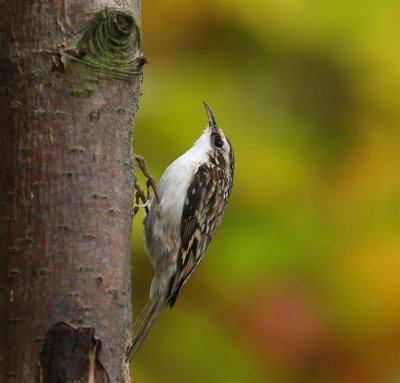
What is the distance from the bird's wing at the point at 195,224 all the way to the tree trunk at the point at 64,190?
7.14 ft

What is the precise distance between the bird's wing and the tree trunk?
2176 mm

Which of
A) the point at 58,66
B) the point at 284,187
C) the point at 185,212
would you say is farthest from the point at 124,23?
the point at 185,212

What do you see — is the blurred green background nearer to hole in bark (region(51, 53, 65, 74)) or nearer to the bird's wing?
the bird's wing

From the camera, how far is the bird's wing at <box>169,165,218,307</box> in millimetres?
4387

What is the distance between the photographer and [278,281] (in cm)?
439

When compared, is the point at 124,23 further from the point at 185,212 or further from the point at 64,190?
the point at 185,212

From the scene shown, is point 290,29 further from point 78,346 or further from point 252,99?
point 78,346

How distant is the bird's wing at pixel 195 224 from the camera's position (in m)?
4.39

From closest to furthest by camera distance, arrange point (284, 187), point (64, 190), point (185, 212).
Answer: point (64, 190) → point (284, 187) → point (185, 212)

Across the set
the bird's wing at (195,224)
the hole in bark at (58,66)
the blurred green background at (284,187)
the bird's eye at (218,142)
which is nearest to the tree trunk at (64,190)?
the hole in bark at (58,66)

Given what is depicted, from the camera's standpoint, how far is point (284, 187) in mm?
4316

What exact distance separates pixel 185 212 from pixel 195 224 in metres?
0.08

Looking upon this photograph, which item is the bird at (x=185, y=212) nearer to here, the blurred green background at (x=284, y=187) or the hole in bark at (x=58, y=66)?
the blurred green background at (x=284, y=187)

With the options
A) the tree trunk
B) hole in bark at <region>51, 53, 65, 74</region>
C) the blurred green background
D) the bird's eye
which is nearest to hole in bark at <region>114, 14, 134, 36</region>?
the tree trunk
